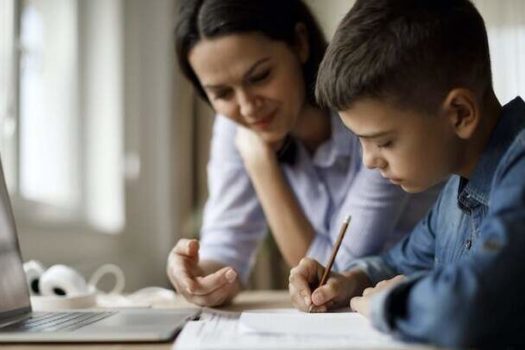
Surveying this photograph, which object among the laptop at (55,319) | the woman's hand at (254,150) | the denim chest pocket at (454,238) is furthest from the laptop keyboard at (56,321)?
the woman's hand at (254,150)

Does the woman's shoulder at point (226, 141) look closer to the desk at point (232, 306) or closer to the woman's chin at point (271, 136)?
the woman's chin at point (271, 136)

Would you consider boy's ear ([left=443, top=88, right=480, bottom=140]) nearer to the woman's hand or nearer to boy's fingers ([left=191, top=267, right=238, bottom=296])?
boy's fingers ([left=191, top=267, right=238, bottom=296])

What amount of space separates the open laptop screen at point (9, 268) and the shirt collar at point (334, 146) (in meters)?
0.62

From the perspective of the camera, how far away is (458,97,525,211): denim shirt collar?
2.93ft

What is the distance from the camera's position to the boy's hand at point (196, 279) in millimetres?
1186

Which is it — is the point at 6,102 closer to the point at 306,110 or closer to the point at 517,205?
the point at 306,110

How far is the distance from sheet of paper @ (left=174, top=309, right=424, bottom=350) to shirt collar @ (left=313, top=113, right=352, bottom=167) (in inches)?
24.3

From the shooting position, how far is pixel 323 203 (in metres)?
1.52

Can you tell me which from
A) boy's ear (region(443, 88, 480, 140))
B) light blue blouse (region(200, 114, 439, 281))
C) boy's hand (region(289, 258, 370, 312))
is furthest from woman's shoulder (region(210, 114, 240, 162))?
boy's ear (region(443, 88, 480, 140))

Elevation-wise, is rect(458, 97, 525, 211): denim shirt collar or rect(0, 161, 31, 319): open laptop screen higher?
rect(458, 97, 525, 211): denim shirt collar

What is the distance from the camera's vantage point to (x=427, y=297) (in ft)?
2.22

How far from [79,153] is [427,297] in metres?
1.92

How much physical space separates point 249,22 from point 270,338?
720mm

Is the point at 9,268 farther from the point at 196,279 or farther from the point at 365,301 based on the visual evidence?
the point at 365,301
